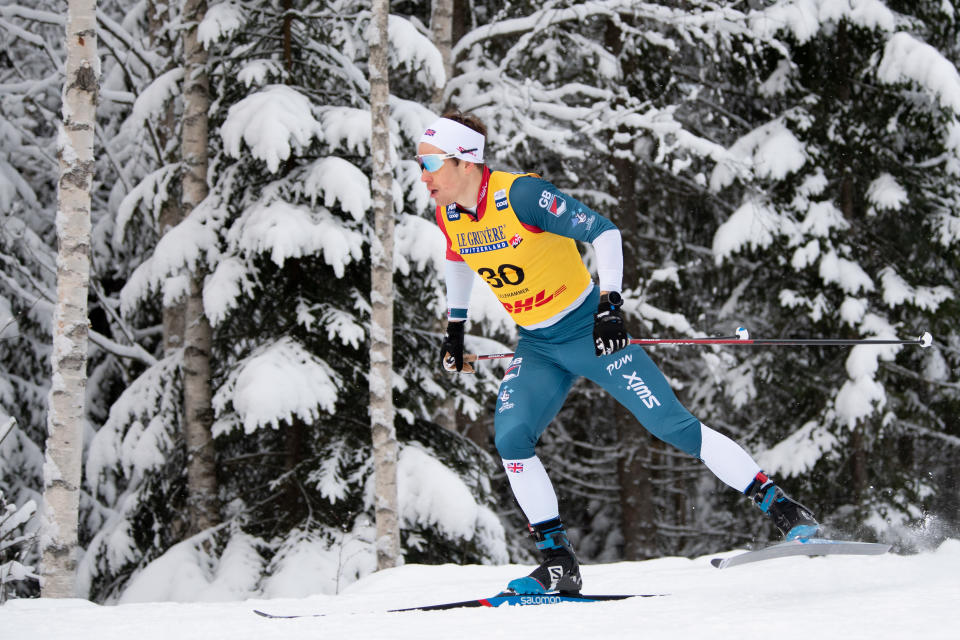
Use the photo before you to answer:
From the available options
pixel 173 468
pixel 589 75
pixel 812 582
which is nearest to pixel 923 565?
pixel 812 582

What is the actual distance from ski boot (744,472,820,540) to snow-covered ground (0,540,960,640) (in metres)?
0.26

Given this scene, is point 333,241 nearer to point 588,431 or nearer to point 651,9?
point 651,9

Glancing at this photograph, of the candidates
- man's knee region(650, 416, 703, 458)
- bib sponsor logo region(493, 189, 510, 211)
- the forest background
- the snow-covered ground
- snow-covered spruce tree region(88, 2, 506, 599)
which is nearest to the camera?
the snow-covered ground

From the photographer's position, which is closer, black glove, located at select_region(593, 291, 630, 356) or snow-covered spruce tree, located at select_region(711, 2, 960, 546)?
black glove, located at select_region(593, 291, 630, 356)

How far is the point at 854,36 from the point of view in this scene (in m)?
11.3

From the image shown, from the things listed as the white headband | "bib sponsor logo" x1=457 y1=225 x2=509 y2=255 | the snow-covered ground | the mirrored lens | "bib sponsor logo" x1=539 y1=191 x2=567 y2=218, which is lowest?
the snow-covered ground

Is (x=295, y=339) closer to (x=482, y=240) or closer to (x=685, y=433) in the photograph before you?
(x=482, y=240)

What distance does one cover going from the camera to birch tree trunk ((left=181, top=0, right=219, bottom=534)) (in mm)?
9078

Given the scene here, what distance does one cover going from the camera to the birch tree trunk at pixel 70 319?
21.1 ft

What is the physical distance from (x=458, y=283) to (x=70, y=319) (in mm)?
3279

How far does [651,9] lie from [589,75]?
69.4 inches

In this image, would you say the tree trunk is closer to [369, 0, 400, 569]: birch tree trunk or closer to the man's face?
[369, 0, 400, 569]: birch tree trunk

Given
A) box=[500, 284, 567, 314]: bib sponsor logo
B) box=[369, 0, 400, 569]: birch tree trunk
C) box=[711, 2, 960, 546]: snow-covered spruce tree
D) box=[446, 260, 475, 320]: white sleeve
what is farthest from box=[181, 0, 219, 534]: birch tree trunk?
box=[711, 2, 960, 546]: snow-covered spruce tree

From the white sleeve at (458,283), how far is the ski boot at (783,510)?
66.2 inches
